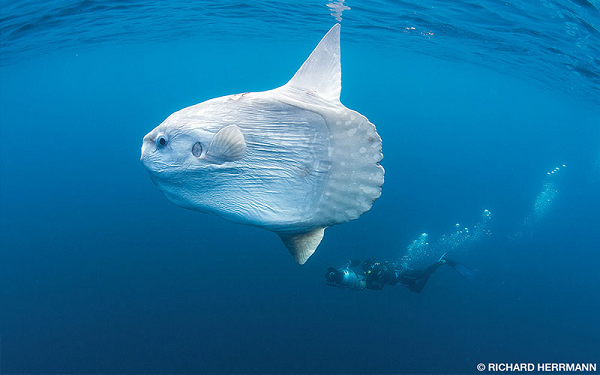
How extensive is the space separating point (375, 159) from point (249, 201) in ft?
1.96

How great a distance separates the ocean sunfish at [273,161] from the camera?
1.28 metres

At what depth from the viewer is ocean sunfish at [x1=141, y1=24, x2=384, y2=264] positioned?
1.28 m

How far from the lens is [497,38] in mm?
12922

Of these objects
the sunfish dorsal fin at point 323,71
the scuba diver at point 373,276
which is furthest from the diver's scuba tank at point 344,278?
the sunfish dorsal fin at point 323,71

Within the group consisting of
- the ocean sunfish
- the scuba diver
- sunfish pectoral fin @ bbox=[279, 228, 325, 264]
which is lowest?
the scuba diver

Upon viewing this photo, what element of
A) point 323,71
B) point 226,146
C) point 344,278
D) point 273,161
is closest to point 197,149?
point 226,146

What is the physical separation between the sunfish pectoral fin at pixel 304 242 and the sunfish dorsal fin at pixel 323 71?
0.78 metres

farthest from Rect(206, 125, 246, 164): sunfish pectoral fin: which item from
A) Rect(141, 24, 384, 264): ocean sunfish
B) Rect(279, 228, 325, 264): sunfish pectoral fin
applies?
Rect(279, 228, 325, 264): sunfish pectoral fin

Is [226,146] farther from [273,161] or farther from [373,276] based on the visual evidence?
[373,276]

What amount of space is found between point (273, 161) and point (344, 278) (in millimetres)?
6145

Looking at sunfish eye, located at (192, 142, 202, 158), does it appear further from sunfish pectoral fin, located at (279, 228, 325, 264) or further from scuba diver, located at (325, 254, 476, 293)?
scuba diver, located at (325, 254, 476, 293)

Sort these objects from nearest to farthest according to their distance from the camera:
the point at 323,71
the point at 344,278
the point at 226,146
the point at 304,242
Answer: the point at 226,146, the point at 304,242, the point at 323,71, the point at 344,278

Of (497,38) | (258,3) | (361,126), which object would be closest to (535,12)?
(497,38)

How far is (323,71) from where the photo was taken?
1749 millimetres
